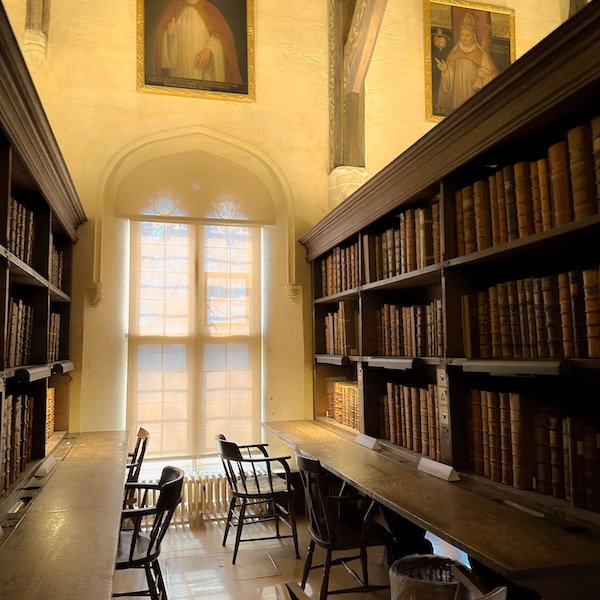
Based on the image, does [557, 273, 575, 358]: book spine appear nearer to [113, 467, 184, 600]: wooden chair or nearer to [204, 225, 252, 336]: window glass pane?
[113, 467, 184, 600]: wooden chair

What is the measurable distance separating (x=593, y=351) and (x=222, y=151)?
4.54 meters

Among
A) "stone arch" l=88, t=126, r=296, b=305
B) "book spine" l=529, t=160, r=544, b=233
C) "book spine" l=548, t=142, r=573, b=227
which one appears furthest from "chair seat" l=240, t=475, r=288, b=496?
"book spine" l=548, t=142, r=573, b=227

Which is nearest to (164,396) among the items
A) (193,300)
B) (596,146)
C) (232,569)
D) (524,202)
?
(193,300)

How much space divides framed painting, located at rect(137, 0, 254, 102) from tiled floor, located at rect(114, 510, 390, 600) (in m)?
4.18

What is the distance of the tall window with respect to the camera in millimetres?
5562

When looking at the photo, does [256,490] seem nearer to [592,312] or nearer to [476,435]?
[476,435]

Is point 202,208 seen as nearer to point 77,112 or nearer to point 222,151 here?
point 222,151

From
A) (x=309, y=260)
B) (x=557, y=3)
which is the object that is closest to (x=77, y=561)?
(x=309, y=260)

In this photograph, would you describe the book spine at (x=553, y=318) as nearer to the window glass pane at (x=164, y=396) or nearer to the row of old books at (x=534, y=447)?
the row of old books at (x=534, y=447)

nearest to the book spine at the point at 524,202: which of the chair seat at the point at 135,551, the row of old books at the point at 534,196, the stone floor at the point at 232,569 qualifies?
the row of old books at the point at 534,196

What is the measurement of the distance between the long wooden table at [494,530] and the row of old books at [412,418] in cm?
17

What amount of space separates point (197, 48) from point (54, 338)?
3.19 metres

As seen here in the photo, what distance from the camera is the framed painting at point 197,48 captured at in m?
5.50

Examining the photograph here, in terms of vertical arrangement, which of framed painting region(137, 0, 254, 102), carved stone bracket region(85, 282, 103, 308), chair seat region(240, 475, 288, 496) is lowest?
chair seat region(240, 475, 288, 496)
